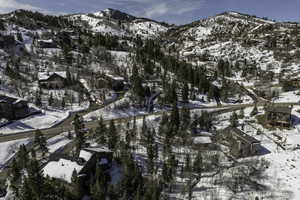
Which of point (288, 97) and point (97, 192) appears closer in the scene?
point (97, 192)

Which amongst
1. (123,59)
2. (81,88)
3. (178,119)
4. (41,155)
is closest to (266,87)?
(178,119)

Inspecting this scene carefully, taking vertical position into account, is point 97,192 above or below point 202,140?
below

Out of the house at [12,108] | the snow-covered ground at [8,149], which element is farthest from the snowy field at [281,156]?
the house at [12,108]

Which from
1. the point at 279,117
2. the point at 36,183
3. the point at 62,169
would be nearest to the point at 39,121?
the point at 62,169

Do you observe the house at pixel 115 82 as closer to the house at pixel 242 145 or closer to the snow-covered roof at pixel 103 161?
the snow-covered roof at pixel 103 161

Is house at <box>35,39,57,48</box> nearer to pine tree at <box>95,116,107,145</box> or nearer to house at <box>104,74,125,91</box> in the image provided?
house at <box>104,74,125,91</box>

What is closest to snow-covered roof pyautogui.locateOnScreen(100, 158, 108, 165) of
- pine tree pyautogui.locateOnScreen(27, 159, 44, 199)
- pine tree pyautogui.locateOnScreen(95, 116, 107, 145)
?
pine tree pyautogui.locateOnScreen(95, 116, 107, 145)

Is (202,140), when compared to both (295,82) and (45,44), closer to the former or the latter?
(295,82)
